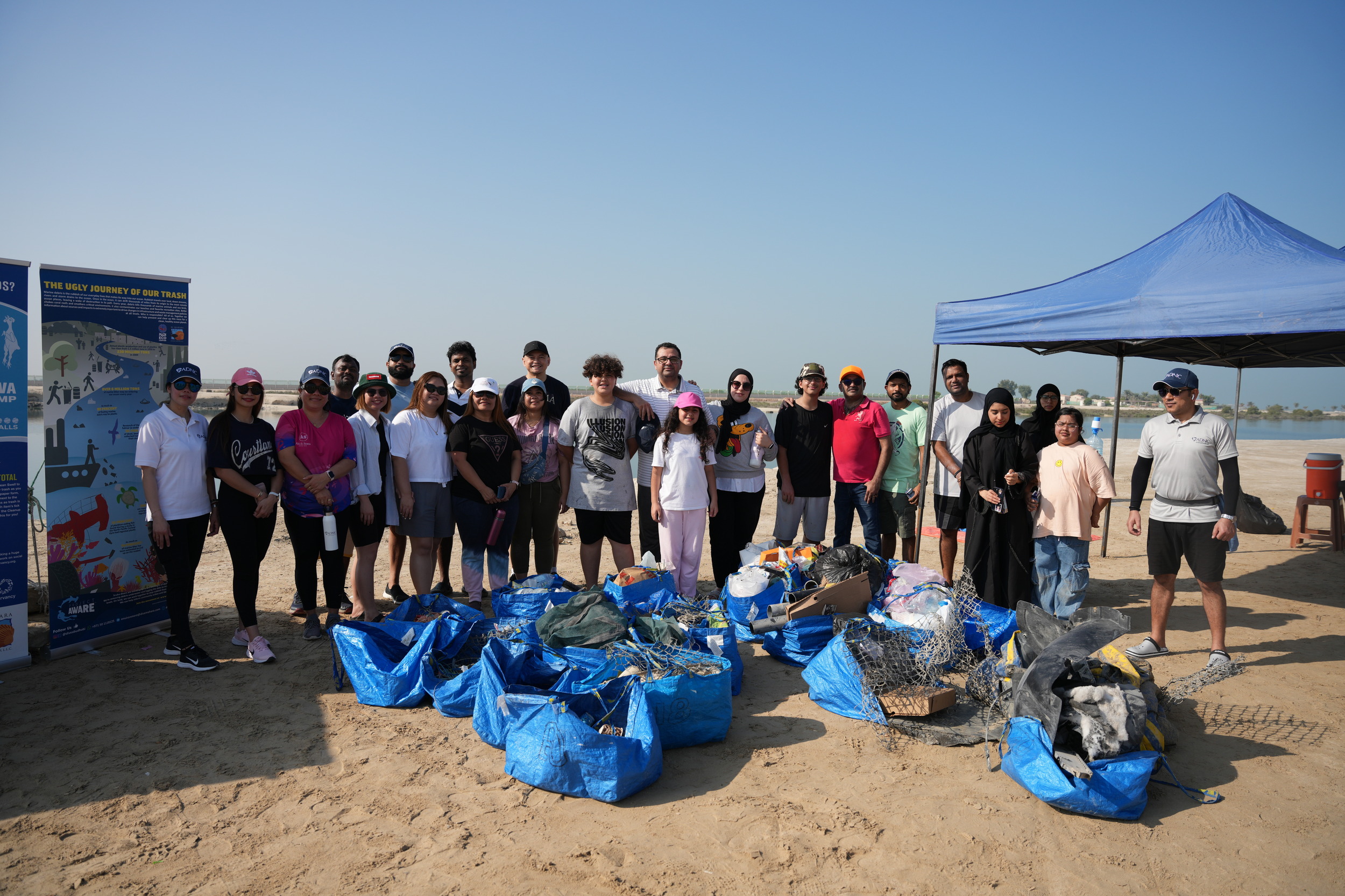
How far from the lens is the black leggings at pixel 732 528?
5.75m

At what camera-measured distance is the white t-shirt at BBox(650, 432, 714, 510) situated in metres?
5.27

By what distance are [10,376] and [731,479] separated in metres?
4.61

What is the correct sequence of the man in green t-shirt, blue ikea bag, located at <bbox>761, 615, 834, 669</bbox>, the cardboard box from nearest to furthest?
the cardboard box < blue ikea bag, located at <bbox>761, 615, 834, 669</bbox> < the man in green t-shirt

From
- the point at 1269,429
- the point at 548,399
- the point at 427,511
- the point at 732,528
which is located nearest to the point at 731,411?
the point at 732,528

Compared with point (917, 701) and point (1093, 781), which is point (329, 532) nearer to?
point (917, 701)

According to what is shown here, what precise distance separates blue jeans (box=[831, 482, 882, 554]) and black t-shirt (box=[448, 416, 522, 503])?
2592mm

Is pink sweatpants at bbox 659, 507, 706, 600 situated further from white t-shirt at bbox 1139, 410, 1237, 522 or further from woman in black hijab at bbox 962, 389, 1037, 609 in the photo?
white t-shirt at bbox 1139, 410, 1237, 522

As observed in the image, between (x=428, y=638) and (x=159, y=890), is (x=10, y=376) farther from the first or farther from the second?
(x=159, y=890)

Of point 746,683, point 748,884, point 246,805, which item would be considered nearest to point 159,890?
point 246,805

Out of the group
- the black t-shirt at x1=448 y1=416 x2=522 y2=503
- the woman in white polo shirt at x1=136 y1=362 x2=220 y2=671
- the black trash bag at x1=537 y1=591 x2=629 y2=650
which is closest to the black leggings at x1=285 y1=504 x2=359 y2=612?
the woman in white polo shirt at x1=136 y1=362 x2=220 y2=671

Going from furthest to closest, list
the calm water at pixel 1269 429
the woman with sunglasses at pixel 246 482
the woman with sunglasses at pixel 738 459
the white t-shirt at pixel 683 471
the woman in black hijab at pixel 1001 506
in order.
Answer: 1. the calm water at pixel 1269 429
2. the woman with sunglasses at pixel 738 459
3. the white t-shirt at pixel 683 471
4. the woman in black hijab at pixel 1001 506
5. the woman with sunglasses at pixel 246 482

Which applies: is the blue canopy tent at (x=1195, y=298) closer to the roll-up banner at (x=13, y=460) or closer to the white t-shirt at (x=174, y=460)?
the white t-shirt at (x=174, y=460)

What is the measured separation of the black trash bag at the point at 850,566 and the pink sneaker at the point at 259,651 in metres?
3.58

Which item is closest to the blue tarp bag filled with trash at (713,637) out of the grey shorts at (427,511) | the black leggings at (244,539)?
the grey shorts at (427,511)
